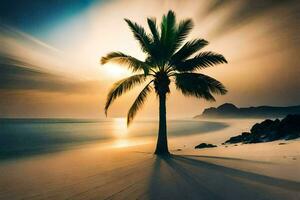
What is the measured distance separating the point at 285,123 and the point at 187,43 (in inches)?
437

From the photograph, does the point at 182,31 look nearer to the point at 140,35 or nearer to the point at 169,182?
the point at 140,35

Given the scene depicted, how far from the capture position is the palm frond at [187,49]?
42.1 feet

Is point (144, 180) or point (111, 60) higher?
point (111, 60)

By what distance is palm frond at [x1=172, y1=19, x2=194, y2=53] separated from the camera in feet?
43.1

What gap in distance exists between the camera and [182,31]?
13.2 m

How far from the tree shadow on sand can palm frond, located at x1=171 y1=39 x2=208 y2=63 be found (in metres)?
6.56

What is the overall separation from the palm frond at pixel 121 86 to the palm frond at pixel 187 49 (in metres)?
1.95

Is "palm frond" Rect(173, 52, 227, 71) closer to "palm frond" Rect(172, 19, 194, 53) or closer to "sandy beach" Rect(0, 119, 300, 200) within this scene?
"palm frond" Rect(172, 19, 194, 53)

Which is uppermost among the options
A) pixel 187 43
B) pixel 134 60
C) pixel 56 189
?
pixel 187 43

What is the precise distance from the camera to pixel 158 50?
12.7 m

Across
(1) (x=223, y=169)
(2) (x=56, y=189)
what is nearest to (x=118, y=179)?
(2) (x=56, y=189)

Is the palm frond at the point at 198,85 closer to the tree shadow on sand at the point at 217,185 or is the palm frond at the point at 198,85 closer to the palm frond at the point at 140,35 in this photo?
the palm frond at the point at 140,35

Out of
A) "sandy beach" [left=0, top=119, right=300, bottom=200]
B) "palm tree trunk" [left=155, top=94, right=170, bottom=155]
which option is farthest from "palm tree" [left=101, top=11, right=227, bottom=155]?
"sandy beach" [left=0, top=119, right=300, bottom=200]

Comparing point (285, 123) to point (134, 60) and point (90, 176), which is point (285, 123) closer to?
point (134, 60)
